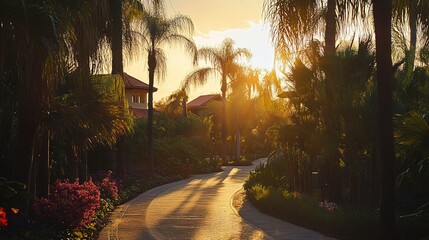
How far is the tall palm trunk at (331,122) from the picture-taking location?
47.1 feet

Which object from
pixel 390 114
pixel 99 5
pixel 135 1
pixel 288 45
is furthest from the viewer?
pixel 135 1

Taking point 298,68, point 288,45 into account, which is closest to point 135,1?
point 298,68

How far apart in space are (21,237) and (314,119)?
9.70 metres

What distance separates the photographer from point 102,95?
41.5 feet

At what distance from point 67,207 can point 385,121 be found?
6115 mm

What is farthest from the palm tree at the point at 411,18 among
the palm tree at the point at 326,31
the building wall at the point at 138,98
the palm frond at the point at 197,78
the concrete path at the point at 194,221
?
the building wall at the point at 138,98

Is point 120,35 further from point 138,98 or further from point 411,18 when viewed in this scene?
point 138,98

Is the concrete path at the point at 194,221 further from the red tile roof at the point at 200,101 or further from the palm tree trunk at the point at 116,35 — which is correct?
the red tile roof at the point at 200,101

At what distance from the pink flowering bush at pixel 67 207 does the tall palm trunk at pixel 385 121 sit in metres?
Result: 5.83

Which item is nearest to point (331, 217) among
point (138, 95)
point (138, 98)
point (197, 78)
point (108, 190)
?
point (108, 190)

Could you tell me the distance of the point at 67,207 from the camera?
10469 mm

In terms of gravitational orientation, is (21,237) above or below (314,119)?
below

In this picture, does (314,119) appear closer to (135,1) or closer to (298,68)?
(298,68)

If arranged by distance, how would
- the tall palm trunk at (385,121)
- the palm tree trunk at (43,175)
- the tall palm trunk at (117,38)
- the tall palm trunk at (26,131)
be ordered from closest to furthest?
the tall palm trunk at (385,121)
the tall palm trunk at (26,131)
the palm tree trunk at (43,175)
the tall palm trunk at (117,38)
